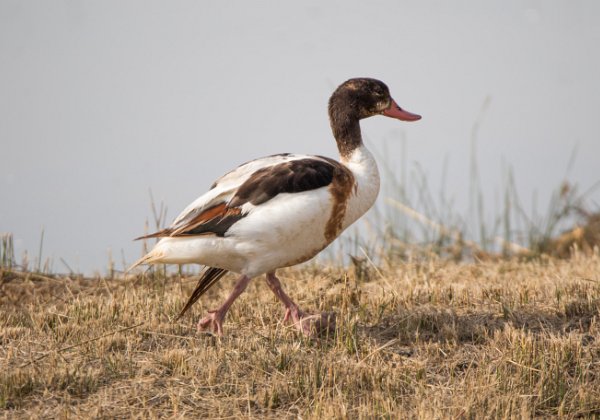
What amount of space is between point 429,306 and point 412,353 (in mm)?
1164

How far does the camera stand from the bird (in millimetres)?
5320

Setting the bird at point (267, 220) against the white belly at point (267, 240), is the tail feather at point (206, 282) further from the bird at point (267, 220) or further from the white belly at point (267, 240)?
the white belly at point (267, 240)

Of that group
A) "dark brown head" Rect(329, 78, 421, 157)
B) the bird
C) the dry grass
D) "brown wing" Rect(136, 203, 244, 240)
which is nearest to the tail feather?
the bird

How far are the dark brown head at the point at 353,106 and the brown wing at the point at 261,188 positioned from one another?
728 millimetres

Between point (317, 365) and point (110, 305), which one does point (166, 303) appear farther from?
point (317, 365)

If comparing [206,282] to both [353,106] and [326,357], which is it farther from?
[353,106]

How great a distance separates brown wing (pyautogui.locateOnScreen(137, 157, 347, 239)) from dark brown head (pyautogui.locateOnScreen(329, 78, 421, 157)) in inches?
28.7

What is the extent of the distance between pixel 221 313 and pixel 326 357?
948 mm

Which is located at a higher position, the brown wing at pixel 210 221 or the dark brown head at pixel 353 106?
the dark brown head at pixel 353 106

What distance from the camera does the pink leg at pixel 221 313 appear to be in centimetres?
552

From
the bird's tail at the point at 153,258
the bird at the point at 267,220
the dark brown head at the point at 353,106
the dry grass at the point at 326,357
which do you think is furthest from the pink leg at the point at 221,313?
the dark brown head at the point at 353,106

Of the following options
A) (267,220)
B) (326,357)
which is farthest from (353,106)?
(326,357)

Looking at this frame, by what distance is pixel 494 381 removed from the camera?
461 cm

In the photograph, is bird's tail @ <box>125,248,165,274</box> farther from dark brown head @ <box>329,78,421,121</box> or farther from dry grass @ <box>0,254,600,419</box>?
dark brown head @ <box>329,78,421,121</box>
